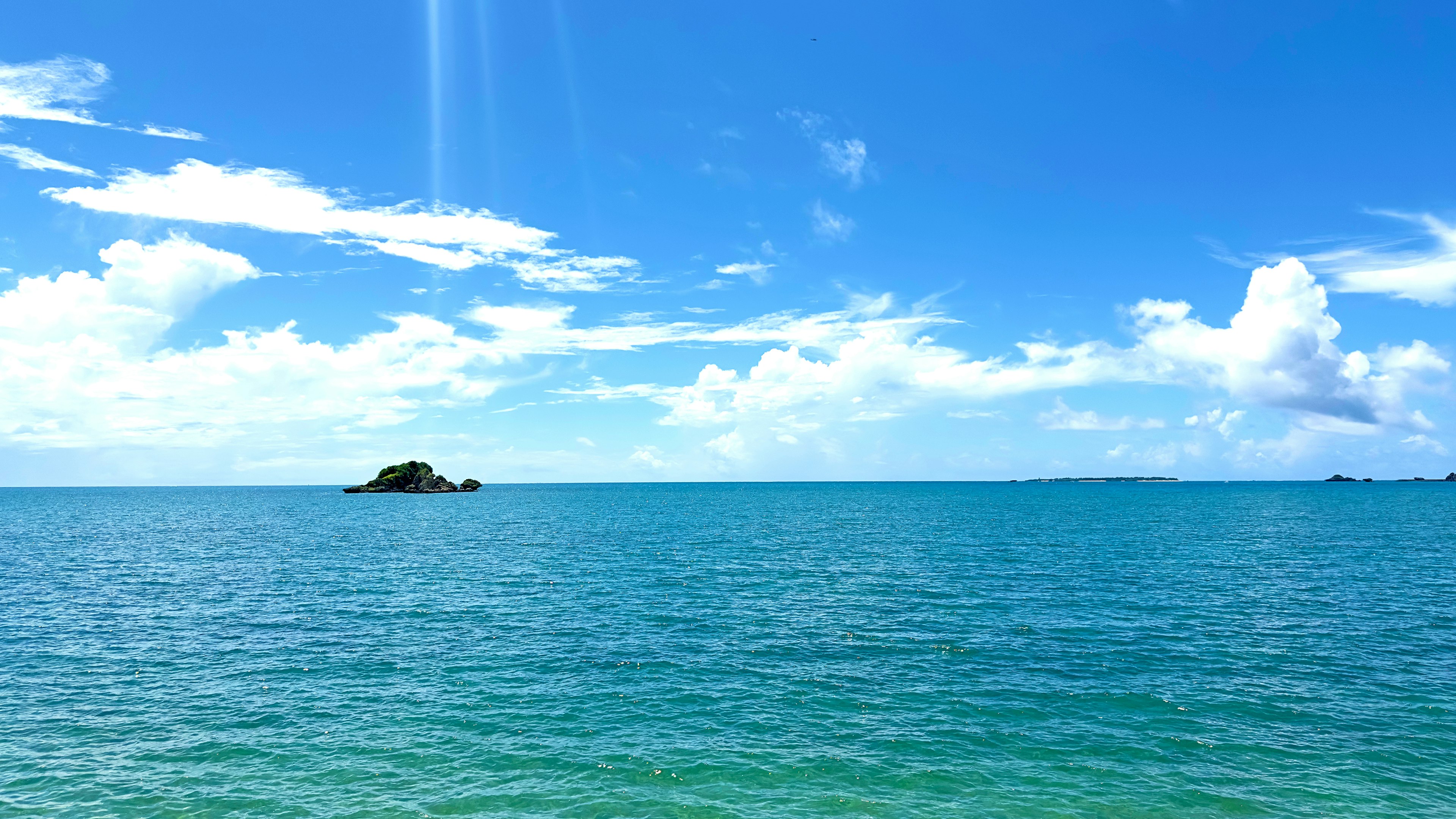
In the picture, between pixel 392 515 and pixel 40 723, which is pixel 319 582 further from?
pixel 392 515

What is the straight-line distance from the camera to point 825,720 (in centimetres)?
3125

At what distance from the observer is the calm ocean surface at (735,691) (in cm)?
2484

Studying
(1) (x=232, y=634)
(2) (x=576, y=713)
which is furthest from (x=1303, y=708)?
(1) (x=232, y=634)

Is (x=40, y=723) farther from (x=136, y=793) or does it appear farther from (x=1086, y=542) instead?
(x=1086, y=542)

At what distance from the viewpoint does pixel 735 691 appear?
34938 millimetres

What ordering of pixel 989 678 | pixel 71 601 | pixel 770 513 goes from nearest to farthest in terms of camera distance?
pixel 989 678, pixel 71 601, pixel 770 513

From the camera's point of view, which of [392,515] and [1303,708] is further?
[392,515]

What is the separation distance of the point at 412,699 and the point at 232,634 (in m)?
21.5

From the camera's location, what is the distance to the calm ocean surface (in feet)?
81.5

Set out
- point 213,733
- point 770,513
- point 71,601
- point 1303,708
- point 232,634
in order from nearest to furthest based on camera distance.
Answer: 1. point 213,733
2. point 1303,708
3. point 232,634
4. point 71,601
5. point 770,513

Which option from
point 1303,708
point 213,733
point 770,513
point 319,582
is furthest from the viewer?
point 770,513

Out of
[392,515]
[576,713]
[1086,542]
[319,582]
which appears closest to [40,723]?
[576,713]

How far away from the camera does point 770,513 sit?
623 ft

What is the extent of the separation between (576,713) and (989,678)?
68.3 ft
